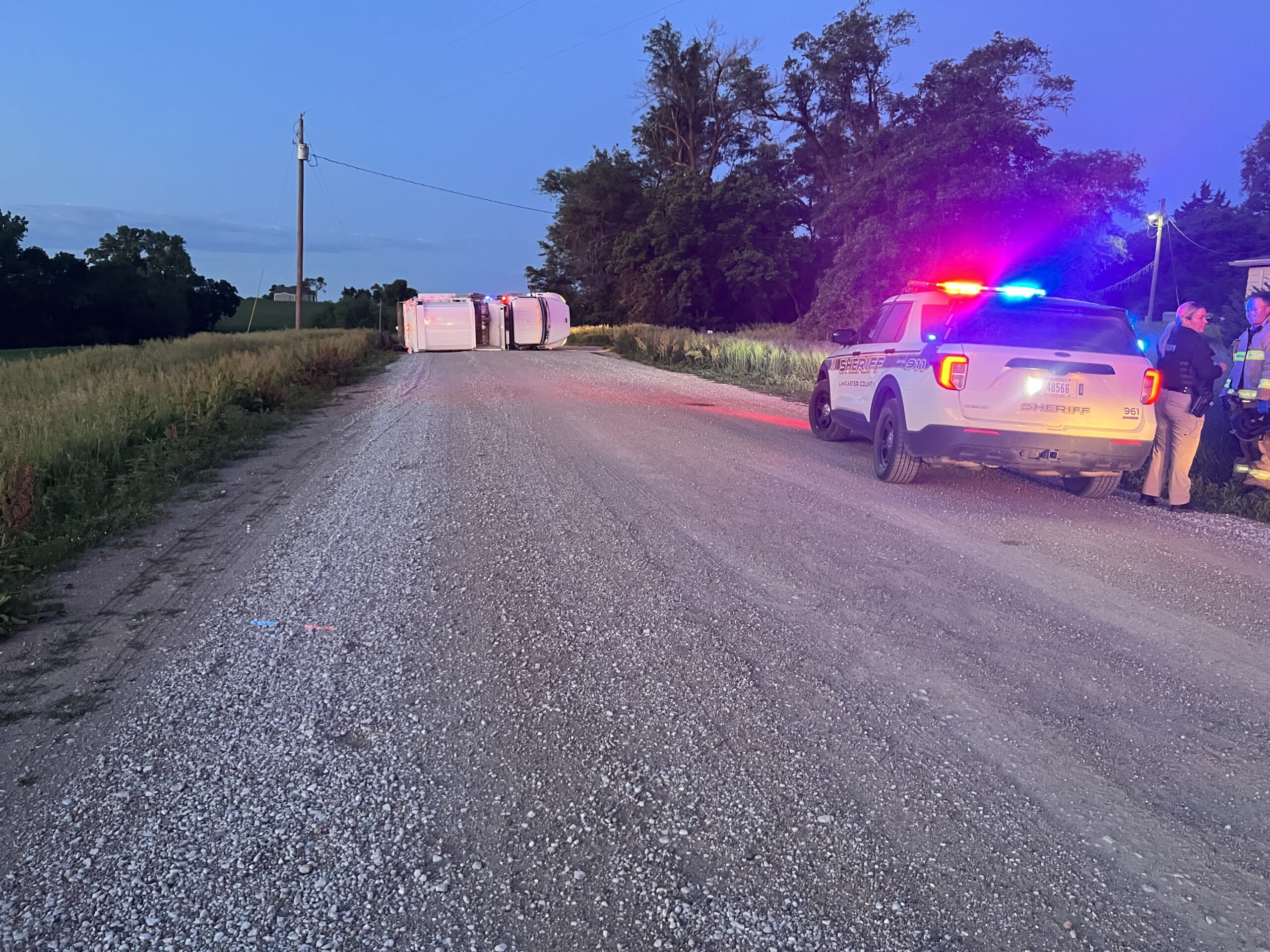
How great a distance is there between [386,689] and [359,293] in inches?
4800

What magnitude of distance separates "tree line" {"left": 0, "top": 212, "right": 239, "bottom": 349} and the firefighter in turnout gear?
5287 cm

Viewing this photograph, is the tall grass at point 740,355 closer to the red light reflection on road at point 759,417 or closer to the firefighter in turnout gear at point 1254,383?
the red light reflection on road at point 759,417

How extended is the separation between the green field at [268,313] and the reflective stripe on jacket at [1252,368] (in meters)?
66.1

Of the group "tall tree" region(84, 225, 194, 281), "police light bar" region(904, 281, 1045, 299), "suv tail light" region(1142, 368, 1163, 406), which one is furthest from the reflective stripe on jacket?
"tall tree" region(84, 225, 194, 281)

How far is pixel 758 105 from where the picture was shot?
170 ft

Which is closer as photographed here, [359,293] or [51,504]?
[51,504]

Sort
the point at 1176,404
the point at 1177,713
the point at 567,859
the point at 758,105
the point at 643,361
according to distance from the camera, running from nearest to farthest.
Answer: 1. the point at 567,859
2. the point at 1177,713
3. the point at 1176,404
4. the point at 643,361
5. the point at 758,105

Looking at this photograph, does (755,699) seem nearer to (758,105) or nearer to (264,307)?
(758,105)

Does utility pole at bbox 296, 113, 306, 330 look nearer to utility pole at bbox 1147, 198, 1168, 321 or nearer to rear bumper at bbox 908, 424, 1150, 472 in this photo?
utility pole at bbox 1147, 198, 1168, 321

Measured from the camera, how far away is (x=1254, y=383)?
8.00 meters

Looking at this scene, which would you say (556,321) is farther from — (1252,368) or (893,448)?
(1252,368)

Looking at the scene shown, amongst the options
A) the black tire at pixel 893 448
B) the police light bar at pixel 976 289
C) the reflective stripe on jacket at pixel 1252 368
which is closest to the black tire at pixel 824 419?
the black tire at pixel 893 448

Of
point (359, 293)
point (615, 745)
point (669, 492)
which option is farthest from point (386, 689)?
point (359, 293)

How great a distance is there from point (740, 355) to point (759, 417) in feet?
32.3
